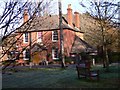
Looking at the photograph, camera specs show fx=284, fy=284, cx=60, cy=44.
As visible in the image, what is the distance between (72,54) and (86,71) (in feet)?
126

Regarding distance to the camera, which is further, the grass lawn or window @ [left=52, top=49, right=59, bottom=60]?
window @ [left=52, top=49, right=59, bottom=60]

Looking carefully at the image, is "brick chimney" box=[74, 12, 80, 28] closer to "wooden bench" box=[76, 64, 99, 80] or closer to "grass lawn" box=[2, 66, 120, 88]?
"grass lawn" box=[2, 66, 120, 88]

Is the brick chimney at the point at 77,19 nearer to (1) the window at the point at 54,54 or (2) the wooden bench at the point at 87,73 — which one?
(1) the window at the point at 54,54

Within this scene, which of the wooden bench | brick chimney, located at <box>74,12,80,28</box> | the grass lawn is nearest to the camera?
the grass lawn

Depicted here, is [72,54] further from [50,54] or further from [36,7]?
[36,7]

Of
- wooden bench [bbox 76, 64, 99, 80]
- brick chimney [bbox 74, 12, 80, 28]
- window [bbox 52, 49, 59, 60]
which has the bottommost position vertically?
wooden bench [bbox 76, 64, 99, 80]

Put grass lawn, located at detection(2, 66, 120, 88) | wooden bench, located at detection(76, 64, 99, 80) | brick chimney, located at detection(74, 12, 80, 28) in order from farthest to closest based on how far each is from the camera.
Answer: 1. brick chimney, located at detection(74, 12, 80, 28)
2. wooden bench, located at detection(76, 64, 99, 80)
3. grass lawn, located at detection(2, 66, 120, 88)

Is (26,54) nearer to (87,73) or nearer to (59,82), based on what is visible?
(59,82)

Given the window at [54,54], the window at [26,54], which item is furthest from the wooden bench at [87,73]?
the window at [54,54]

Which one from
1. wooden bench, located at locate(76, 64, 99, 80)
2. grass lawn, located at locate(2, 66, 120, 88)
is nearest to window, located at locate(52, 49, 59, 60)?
grass lawn, located at locate(2, 66, 120, 88)

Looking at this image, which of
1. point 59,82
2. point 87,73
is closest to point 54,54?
point 87,73

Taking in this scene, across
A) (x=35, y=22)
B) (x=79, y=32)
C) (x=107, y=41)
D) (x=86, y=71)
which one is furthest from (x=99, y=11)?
(x=79, y=32)

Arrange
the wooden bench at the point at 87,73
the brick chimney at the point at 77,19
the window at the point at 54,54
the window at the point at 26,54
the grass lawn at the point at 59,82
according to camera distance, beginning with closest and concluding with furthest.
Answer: the window at the point at 26,54
the grass lawn at the point at 59,82
the wooden bench at the point at 87,73
the window at the point at 54,54
the brick chimney at the point at 77,19

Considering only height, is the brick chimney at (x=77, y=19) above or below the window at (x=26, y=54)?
above
